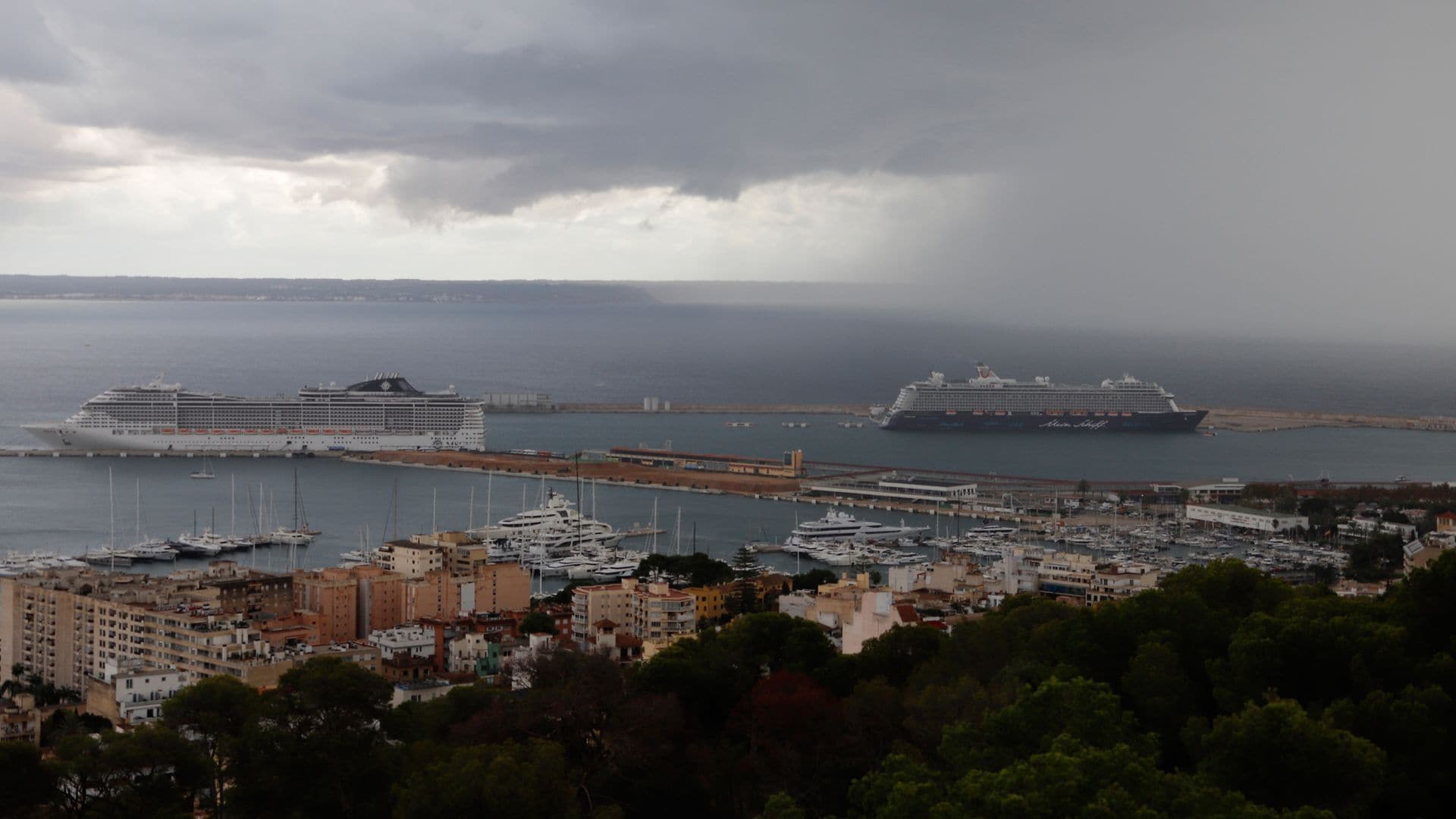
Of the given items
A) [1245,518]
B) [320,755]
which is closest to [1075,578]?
[1245,518]

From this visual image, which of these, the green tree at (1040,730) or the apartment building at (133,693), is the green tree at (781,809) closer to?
the green tree at (1040,730)

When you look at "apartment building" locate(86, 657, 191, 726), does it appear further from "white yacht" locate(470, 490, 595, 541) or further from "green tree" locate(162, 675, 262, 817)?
"white yacht" locate(470, 490, 595, 541)

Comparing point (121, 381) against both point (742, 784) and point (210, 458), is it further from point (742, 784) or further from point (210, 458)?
point (742, 784)

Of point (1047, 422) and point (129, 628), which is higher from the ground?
point (1047, 422)

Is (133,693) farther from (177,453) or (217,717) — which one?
(177,453)

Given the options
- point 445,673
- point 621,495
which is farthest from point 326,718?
point 621,495

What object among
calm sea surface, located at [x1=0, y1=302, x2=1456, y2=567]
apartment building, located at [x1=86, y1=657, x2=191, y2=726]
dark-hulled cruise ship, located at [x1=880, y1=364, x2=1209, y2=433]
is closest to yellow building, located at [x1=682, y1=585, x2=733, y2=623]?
apartment building, located at [x1=86, y1=657, x2=191, y2=726]
